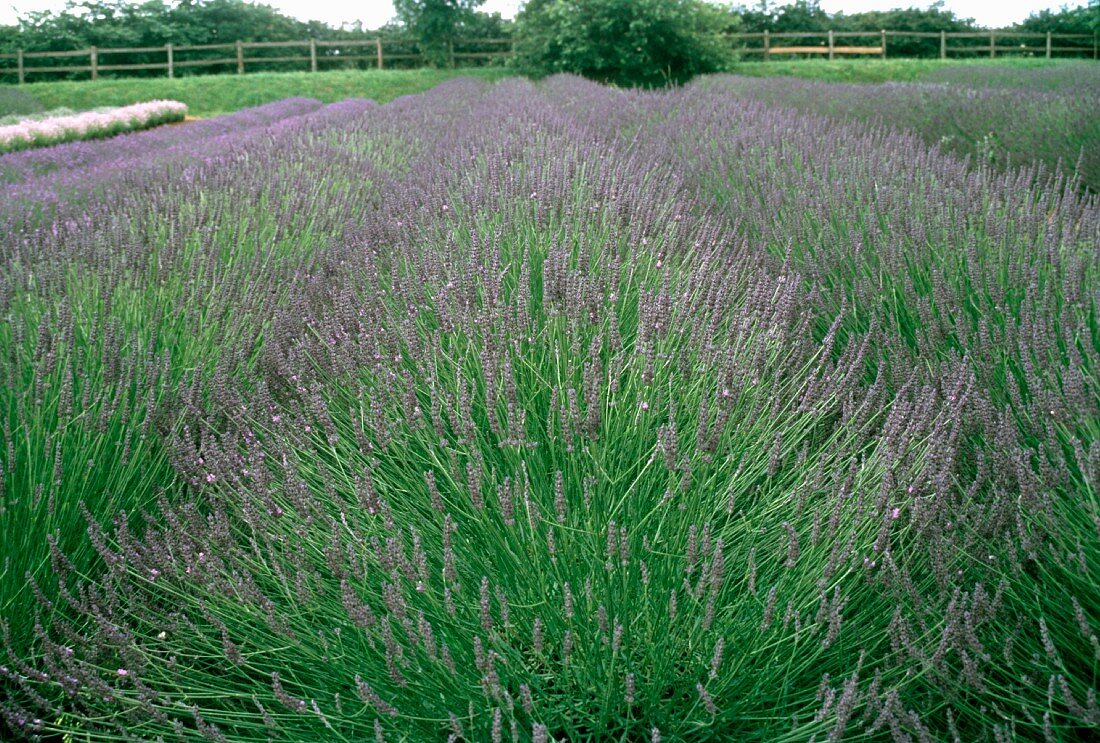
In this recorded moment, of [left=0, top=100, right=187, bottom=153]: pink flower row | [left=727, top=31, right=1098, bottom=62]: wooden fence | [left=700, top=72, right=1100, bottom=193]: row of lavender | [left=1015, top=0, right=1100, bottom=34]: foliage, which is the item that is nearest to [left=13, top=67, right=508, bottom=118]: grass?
[left=0, top=100, right=187, bottom=153]: pink flower row

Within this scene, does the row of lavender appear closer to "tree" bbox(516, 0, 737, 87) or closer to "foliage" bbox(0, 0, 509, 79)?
"tree" bbox(516, 0, 737, 87)

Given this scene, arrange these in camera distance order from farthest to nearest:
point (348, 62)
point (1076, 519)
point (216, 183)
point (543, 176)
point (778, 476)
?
point (348, 62), point (216, 183), point (543, 176), point (778, 476), point (1076, 519)

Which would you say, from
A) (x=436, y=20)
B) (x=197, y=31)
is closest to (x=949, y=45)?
(x=436, y=20)

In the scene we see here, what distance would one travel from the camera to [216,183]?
495 cm

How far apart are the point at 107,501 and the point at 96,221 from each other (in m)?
2.74

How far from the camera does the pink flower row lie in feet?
38.7

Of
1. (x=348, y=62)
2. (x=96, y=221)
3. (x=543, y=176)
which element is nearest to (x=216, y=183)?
(x=96, y=221)

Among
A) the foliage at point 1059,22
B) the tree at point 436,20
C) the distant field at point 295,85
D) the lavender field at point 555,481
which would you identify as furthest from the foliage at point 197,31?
the lavender field at point 555,481

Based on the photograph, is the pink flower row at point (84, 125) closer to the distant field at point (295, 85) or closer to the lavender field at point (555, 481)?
the distant field at point (295, 85)

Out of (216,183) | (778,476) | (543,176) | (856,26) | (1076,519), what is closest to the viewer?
(1076,519)

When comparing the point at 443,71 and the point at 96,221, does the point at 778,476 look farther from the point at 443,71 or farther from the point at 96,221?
the point at 443,71

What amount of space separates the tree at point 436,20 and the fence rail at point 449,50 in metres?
0.43

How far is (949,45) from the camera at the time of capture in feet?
105

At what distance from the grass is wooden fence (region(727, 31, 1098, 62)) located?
1204cm
